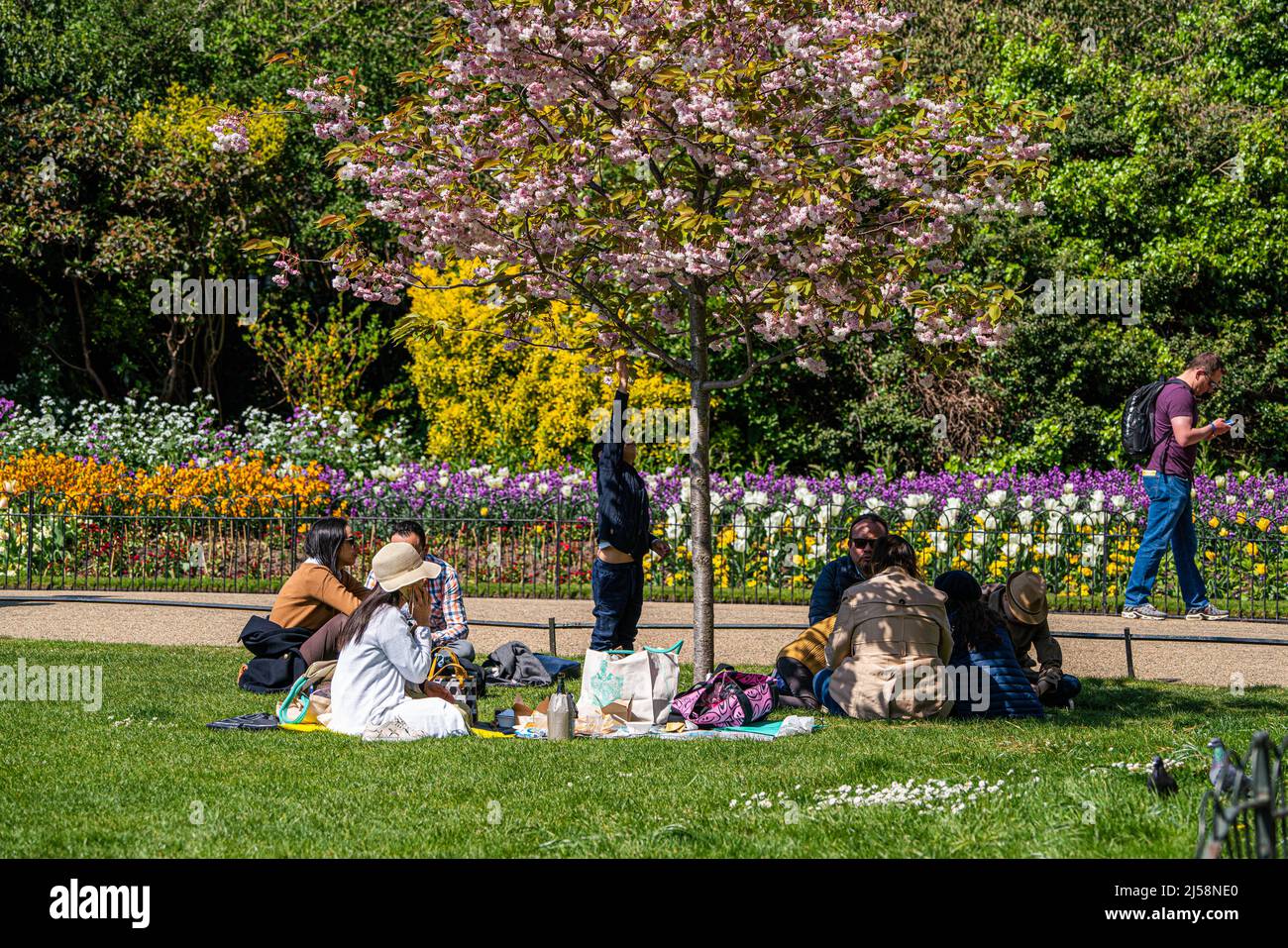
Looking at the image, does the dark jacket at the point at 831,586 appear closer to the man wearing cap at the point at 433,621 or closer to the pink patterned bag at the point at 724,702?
the pink patterned bag at the point at 724,702

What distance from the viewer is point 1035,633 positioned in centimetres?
814

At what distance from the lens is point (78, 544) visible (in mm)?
14898

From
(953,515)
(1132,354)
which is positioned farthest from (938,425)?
(953,515)

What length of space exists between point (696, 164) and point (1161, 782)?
4353mm

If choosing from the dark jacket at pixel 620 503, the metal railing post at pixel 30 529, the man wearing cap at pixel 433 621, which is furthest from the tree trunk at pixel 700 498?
the metal railing post at pixel 30 529

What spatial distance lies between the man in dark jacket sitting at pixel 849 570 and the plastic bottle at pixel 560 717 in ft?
7.26

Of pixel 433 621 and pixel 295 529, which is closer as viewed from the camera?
pixel 433 621

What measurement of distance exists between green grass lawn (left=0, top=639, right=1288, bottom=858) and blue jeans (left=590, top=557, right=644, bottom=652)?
2054 millimetres

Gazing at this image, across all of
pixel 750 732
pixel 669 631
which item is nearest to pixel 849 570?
pixel 750 732

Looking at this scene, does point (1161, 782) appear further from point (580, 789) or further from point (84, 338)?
point (84, 338)

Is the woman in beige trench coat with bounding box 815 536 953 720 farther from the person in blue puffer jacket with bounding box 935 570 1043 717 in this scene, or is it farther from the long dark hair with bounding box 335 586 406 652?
the long dark hair with bounding box 335 586 406 652

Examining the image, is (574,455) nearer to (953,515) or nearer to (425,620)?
(953,515)

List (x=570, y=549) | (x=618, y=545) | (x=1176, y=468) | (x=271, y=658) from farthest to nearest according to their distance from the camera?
(x=570, y=549) → (x=1176, y=468) → (x=618, y=545) → (x=271, y=658)

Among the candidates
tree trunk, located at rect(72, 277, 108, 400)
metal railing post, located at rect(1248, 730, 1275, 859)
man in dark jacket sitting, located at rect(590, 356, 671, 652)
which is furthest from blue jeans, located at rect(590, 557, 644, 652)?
tree trunk, located at rect(72, 277, 108, 400)
